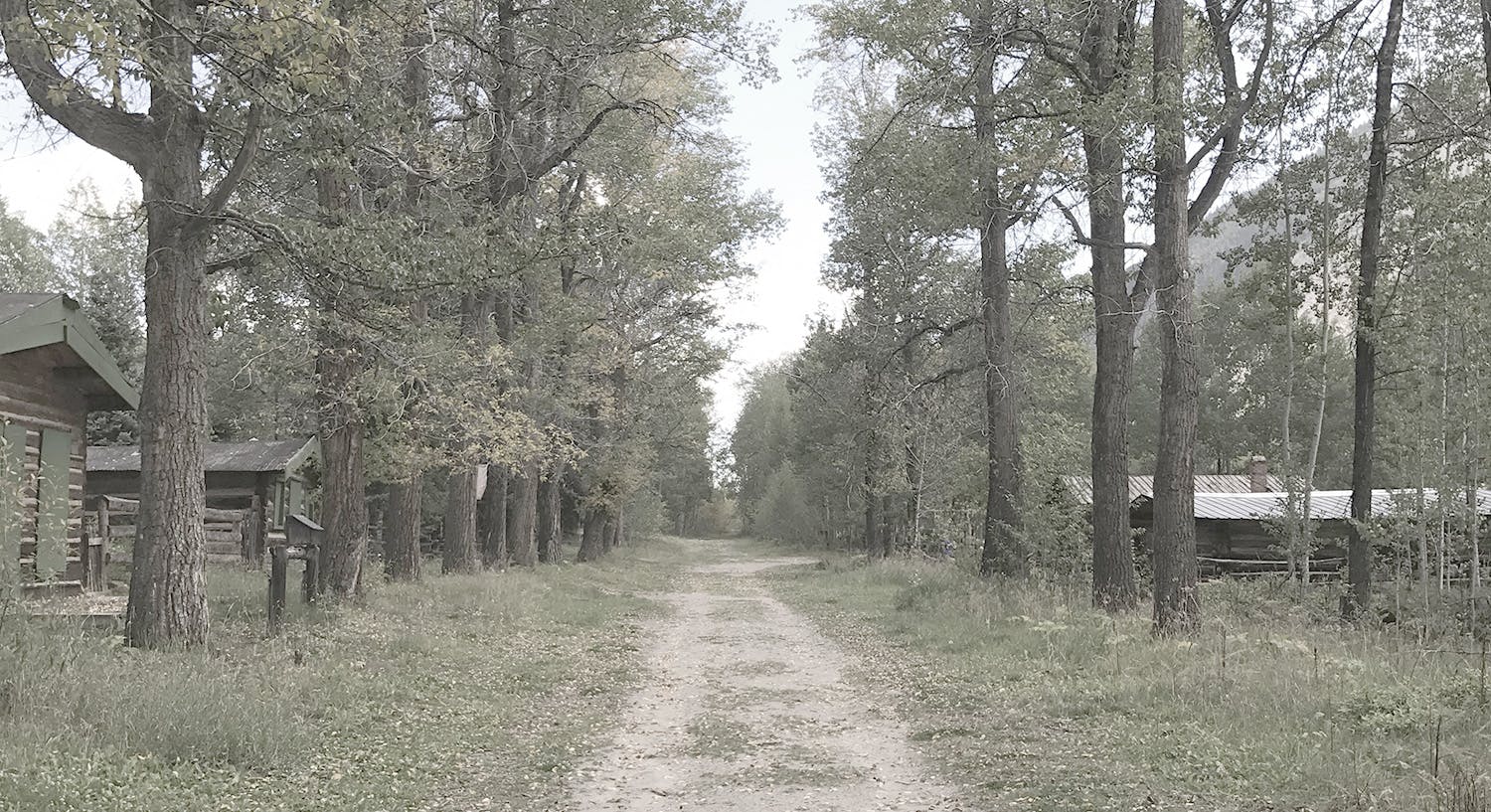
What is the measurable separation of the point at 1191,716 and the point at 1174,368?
5.23 m

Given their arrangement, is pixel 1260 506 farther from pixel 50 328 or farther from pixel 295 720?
pixel 50 328

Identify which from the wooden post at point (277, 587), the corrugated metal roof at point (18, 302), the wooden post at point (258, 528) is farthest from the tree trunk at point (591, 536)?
the wooden post at point (277, 587)

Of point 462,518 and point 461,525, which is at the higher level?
point 462,518

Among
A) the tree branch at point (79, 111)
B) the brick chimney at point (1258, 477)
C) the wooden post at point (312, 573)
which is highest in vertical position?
the tree branch at point (79, 111)

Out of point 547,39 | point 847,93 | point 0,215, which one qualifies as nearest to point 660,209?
point 847,93

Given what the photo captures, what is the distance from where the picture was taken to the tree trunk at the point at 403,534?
59.7 feet

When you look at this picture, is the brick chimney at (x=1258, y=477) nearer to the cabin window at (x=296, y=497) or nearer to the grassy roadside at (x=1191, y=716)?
the grassy roadside at (x=1191, y=716)

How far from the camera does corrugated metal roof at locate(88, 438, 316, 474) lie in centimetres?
2739

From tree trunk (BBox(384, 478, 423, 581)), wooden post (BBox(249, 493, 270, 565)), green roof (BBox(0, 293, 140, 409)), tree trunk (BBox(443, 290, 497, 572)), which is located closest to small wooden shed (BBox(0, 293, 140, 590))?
green roof (BBox(0, 293, 140, 409))

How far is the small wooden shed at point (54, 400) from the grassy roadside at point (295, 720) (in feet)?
18.7

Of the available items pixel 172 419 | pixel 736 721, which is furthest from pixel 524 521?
pixel 736 721

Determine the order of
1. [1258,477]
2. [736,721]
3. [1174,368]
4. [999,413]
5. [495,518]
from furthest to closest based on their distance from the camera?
[1258,477] < [495,518] < [999,413] < [1174,368] < [736,721]

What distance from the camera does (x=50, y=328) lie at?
599 inches

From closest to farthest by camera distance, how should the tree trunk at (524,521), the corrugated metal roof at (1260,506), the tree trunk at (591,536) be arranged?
the tree trunk at (524,521) < the corrugated metal roof at (1260,506) < the tree trunk at (591,536)
